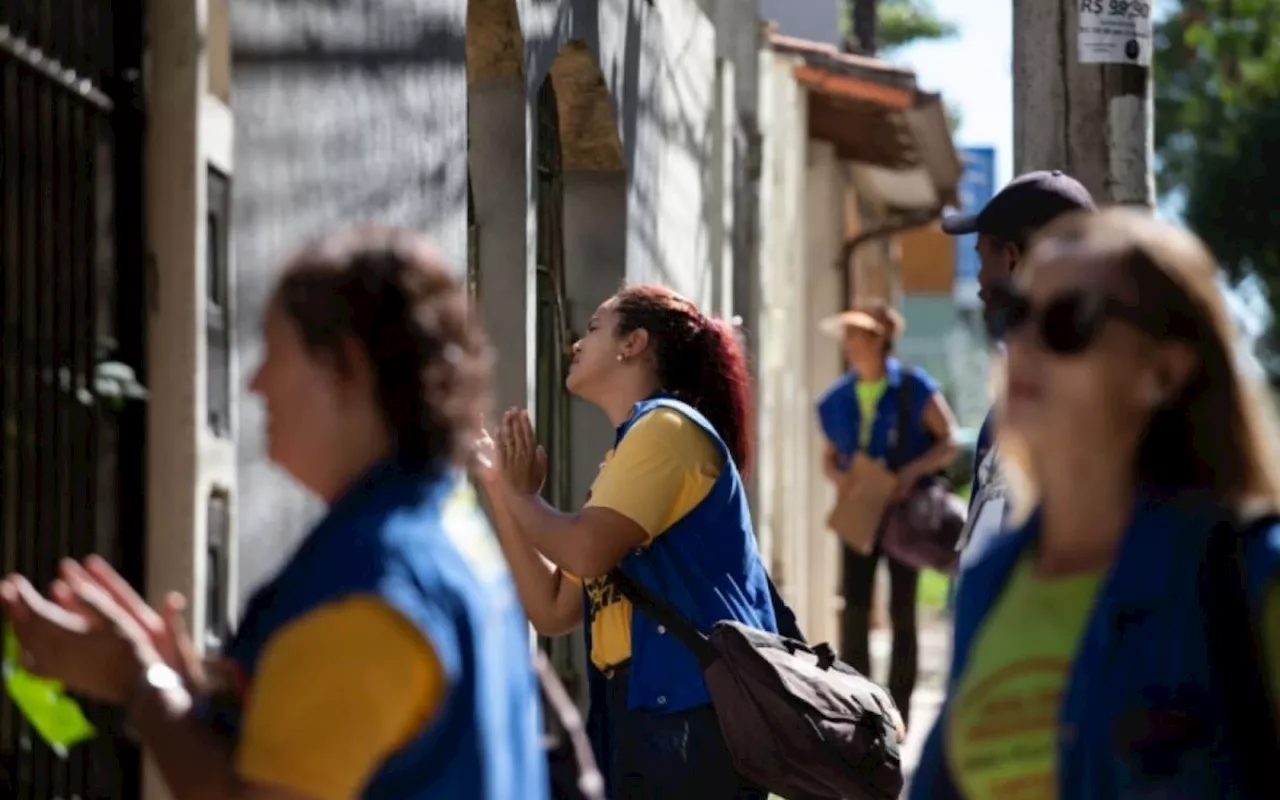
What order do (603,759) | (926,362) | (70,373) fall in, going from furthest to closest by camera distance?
(926,362), (603,759), (70,373)

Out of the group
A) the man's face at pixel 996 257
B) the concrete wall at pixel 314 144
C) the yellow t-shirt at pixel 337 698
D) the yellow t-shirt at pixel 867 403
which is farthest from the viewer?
the yellow t-shirt at pixel 867 403

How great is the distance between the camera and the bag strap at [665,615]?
5.76m

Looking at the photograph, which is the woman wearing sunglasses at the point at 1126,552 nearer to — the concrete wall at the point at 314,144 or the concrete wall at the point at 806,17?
the concrete wall at the point at 314,144

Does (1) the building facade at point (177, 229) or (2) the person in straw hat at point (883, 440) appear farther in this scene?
(2) the person in straw hat at point (883, 440)

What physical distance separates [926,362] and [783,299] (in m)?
41.1

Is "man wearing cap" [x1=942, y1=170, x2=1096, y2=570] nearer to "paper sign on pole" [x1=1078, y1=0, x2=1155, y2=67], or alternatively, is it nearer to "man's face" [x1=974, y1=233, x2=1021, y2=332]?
"man's face" [x1=974, y1=233, x2=1021, y2=332]

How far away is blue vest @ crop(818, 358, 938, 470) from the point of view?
12.9m

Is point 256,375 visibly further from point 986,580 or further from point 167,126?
point 167,126

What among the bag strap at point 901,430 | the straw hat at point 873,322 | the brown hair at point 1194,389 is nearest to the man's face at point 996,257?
the brown hair at point 1194,389

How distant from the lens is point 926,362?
57.8 meters

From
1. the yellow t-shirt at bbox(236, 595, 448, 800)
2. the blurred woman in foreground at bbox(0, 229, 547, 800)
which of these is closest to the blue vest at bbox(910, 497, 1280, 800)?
the blurred woman in foreground at bbox(0, 229, 547, 800)

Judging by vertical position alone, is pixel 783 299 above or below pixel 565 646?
above

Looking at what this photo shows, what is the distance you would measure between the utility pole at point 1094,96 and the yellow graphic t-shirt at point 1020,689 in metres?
4.42

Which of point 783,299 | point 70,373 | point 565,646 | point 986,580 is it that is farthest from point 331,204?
point 783,299
